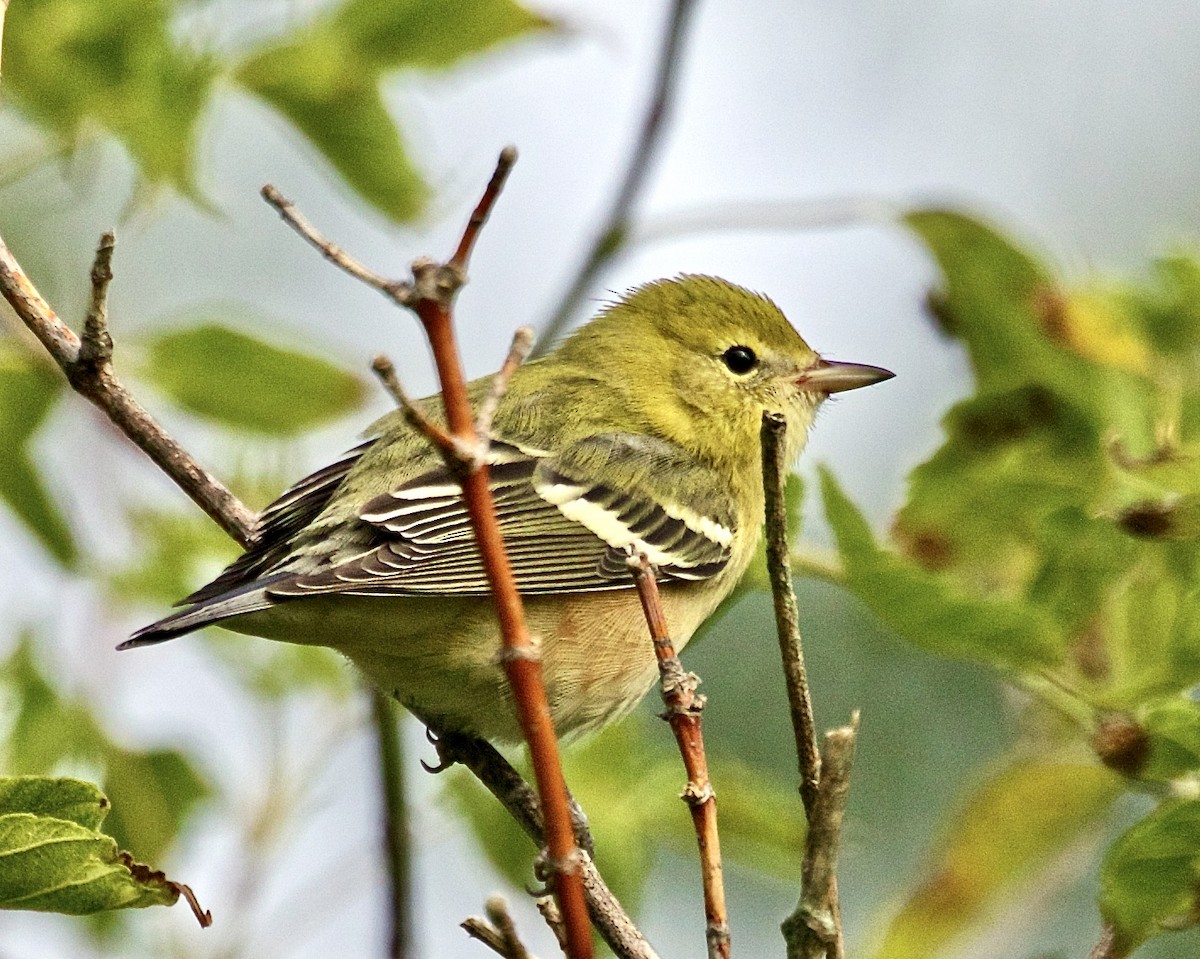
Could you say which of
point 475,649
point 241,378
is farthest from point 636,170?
point 475,649

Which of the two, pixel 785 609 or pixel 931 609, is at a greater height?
pixel 931 609

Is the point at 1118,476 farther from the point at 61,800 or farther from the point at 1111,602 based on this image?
the point at 61,800

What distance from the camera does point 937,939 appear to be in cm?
293

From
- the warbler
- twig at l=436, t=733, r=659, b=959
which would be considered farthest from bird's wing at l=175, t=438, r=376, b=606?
twig at l=436, t=733, r=659, b=959

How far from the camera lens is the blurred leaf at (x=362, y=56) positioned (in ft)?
9.86

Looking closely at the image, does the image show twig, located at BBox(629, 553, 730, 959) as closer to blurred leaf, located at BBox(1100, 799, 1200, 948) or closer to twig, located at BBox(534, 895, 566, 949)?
twig, located at BBox(534, 895, 566, 949)

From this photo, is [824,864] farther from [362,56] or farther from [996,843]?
[362,56]

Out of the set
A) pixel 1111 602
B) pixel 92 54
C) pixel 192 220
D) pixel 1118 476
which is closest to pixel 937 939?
pixel 1111 602

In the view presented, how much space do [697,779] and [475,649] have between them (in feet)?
4.80

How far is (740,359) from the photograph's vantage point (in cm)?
441

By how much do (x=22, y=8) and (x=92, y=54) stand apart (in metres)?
0.16

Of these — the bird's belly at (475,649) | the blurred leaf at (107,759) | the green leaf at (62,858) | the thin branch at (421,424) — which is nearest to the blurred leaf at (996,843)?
the bird's belly at (475,649)

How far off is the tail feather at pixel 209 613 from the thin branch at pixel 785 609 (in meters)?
1.15

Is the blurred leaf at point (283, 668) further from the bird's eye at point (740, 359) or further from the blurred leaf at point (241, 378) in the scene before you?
the bird's eye at point (740, 359)
